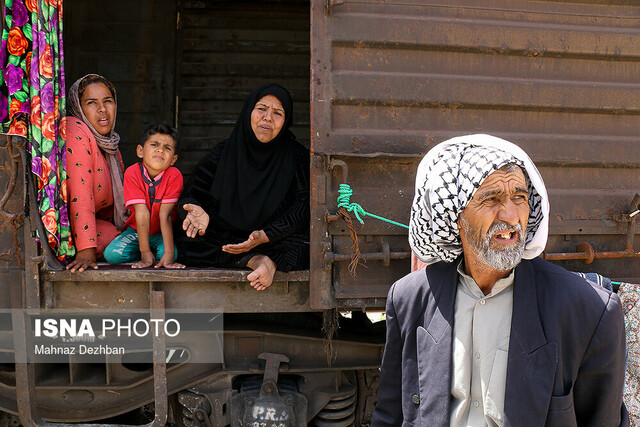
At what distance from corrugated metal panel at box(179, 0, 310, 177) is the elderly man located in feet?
12.5

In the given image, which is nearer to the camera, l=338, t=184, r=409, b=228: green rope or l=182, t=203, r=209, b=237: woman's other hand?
l=338, t=184, r=409, b=228: green rope

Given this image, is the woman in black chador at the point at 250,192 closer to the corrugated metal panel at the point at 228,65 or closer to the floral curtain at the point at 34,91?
the floral curtain at the point at 34,91

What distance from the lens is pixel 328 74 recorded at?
2.70 metres

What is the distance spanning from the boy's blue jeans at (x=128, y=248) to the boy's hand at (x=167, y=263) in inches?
4.4

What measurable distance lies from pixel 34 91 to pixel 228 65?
2887 mm

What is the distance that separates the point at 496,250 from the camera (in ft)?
5.20

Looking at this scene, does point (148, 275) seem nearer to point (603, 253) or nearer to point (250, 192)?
point (250, 192)

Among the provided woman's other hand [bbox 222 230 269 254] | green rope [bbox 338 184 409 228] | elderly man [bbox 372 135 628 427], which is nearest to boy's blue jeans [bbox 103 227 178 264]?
woman's other hand [bbox 222 230 269 254]

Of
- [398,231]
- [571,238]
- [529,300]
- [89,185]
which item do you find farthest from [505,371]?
[89,185]

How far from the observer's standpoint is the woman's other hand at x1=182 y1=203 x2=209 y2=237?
2.99 metres

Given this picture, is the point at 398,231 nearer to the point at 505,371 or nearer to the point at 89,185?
the point at 505,371

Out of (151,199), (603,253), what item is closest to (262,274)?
(151,199)

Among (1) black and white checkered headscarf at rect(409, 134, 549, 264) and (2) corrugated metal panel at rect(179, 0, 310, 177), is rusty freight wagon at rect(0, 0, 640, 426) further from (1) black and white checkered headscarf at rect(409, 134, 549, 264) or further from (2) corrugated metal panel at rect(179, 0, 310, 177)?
(2) corrugated metal panel at rect(179, 0, 310, 177)

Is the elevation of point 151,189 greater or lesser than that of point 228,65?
lesser
